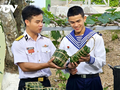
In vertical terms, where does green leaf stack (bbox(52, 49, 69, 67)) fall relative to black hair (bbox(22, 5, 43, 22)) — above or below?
below

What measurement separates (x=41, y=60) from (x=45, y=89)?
2.23 feet

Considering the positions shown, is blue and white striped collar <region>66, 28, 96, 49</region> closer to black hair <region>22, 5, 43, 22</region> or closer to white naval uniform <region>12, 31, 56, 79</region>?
white naval uniform <region>12, 31, 56, 79</region>

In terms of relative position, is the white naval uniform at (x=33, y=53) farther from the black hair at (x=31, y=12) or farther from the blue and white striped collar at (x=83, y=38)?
the blue and white striped collar at (x=83, y=38)

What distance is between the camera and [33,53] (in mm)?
2764

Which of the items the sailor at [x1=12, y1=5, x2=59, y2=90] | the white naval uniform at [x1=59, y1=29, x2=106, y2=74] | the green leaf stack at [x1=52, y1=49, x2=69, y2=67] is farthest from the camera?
the white naval uniform at [x1=59, y1=29, x2=106, y2=74]

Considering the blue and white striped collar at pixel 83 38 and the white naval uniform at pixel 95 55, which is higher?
the blue and white striped collar at pixel 83 38

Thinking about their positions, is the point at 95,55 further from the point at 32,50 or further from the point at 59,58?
the point at 32,50

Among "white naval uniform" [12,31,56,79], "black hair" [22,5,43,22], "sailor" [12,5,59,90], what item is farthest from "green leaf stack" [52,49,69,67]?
"black hair" [22,5,43,22]

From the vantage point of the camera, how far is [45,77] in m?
2.85

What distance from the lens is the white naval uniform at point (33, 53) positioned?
2705 millimetres

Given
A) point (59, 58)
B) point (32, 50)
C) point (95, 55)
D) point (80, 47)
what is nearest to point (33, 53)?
point (32, 50)

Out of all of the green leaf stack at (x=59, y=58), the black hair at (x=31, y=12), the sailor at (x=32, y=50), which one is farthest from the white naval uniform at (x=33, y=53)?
the green leaf stack at (x=59, y=58)

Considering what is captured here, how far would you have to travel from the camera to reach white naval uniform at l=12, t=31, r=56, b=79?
2705 mm

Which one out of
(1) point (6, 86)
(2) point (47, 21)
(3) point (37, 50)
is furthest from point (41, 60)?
(1) point (6, 86)
